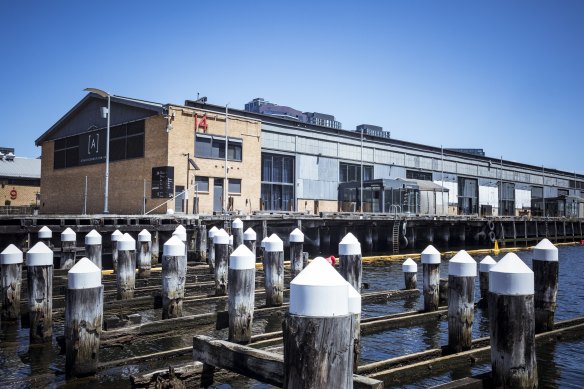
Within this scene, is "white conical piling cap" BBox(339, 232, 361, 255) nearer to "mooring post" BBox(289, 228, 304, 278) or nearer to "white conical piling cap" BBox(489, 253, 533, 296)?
"mooring post" BBox(289, 228, 304, 278)

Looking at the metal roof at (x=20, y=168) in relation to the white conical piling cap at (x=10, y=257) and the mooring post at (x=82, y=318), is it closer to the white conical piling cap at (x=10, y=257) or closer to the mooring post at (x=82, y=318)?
the white conical piling cap at (x=10, y=257)

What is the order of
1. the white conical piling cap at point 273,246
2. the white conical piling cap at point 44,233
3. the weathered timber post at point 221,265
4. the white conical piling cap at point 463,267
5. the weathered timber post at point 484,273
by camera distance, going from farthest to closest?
the white conical piling cap at point 44,233, the weathered timber post at point 221,265, the white conical piling cap at point 273,246, the weathered timber post at point 484,273, the white conical piling cap at point 463,267

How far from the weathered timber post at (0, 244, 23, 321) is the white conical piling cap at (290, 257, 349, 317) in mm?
11678

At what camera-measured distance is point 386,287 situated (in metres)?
22.2

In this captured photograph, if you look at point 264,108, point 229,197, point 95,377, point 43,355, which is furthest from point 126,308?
point 264,108

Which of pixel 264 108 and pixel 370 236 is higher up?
pixel 264 108

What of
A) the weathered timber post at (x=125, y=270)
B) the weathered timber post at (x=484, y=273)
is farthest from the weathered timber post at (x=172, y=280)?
the weathered timber post at (x=484, y=273)

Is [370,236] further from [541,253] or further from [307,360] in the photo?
[307,360]

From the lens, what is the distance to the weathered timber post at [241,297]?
10148 mm

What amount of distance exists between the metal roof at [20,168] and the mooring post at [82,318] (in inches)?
2477

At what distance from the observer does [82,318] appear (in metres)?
8.59

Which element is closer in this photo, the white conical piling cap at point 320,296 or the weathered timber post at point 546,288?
the white conical piling cap at point 320,296

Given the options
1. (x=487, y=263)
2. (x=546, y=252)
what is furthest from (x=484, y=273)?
(x=546, y=252)

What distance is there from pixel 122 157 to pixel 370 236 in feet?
74.8
